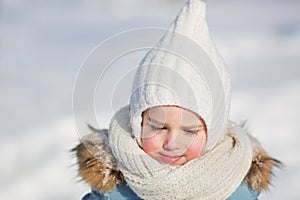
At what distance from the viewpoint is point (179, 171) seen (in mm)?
1648

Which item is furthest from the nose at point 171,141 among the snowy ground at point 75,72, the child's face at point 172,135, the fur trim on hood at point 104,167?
the snowy ground at point 75,72

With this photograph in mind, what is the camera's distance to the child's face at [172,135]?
161cm

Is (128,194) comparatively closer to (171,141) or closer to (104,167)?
(104,167)

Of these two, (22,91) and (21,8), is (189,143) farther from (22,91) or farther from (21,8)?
(21,8)

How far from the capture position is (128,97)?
174 cm

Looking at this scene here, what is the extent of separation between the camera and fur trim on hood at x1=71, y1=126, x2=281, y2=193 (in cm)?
175

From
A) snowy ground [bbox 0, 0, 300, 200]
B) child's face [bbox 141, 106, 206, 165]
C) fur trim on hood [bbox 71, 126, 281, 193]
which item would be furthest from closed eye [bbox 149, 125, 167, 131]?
snowy ground [bbox 0, 0, 300, 200]

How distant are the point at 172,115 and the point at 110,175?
221 millimetres

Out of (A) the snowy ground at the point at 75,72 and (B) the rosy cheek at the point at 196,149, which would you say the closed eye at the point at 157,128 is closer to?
(B) the rosy cheek at the point at 196,149

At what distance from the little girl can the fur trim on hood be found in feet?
0.04

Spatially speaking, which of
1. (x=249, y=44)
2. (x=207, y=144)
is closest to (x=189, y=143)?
(x=207, y=144)

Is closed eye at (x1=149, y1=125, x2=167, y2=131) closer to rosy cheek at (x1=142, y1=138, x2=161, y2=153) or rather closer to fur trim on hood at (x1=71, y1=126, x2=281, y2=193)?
rosy cheek at (x1=142, y1=138, x2=161, y2=153)

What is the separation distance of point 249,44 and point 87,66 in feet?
11.2

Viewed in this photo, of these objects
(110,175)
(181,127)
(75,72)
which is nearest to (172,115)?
(181,127)
